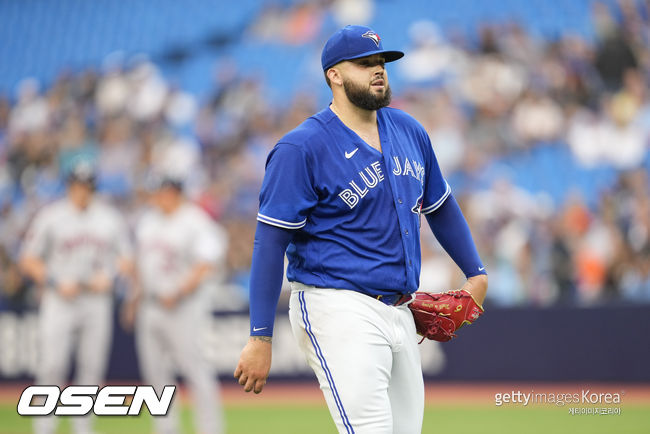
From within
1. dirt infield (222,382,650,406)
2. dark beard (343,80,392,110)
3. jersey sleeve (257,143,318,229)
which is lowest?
dirt infield (222,382,650,406)

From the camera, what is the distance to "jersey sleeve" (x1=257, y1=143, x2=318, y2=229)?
12.3 ft

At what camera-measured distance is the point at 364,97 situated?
154 inches

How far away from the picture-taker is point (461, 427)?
8.98 metres

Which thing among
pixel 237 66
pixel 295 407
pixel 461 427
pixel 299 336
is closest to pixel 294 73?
pixel 237 66

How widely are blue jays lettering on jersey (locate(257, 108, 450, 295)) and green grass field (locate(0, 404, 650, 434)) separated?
5.17 meters

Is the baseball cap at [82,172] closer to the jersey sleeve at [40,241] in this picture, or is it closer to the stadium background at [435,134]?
the jersey sleeve at [40,241]

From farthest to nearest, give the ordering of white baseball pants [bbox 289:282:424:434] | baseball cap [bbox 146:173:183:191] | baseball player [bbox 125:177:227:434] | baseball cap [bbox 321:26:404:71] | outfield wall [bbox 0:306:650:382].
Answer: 1. outfield wall [bbox 0:306:650:382]
2. baseball cap [bbox 146:173:183:191]
3. baseball player [bbox 125:177:227:434]
4. baseball cap [bbox 321:26:404:71]
5. white baseball pants [bbox 289:282:424:434]

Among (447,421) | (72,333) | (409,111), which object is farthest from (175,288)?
(409,111)

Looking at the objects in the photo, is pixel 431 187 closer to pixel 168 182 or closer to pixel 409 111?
pixel 168 182

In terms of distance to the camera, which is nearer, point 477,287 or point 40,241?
point 477,287

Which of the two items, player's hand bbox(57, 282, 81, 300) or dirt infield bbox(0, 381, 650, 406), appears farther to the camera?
dirt infield bbox(0, 381, 650, 406)

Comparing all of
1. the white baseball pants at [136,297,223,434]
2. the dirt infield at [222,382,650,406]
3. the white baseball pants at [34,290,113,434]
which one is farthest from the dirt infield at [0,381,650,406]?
the white baseball pants at [136,297,223,434]

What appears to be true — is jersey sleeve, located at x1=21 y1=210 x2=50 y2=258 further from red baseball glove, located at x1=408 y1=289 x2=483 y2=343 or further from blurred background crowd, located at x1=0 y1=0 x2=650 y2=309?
red baseball glove, located at x1=408 y1=289 x2=483 y2=343

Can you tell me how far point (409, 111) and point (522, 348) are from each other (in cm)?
487
